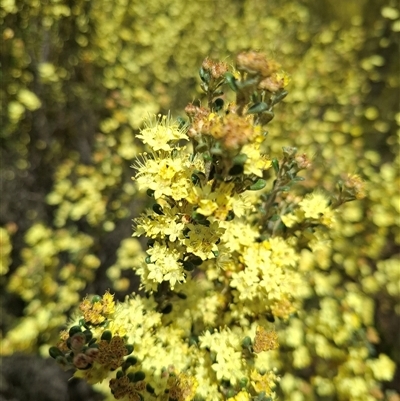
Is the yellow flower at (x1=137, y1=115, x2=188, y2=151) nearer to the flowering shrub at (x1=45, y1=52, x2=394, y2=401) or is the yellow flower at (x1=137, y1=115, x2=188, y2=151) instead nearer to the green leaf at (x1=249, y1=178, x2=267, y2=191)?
the flowering shrub at (x1=45, y1=52, x2=394, y2=401)

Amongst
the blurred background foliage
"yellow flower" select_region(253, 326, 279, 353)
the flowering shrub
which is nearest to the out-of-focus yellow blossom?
the blurred background foliage

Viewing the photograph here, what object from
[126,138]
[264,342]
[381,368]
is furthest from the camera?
[126,138]

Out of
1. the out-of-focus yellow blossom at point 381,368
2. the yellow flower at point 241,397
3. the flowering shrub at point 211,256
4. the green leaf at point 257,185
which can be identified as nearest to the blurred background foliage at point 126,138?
the out-of-focus yellow blossom at point 381,368

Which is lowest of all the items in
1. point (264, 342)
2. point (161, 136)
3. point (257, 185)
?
point (264, 342)

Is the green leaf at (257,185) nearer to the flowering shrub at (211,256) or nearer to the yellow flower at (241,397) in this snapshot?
the flowering shrub at (211,256)

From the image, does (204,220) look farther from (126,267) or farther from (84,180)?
(84,180)

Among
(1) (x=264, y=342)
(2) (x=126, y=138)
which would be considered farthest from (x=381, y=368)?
(2) (x=126, y=138)

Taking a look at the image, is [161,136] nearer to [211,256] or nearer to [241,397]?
[211,256]

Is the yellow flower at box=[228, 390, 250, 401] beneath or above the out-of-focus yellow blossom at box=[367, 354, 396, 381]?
above
